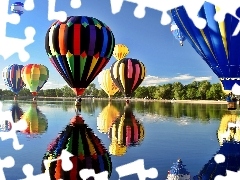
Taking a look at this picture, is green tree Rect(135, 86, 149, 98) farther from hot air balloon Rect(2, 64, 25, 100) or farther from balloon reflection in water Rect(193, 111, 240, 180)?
balloon reflection in water Rect(193, 111, 240, 180)

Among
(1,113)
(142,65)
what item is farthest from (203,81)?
(1,113)

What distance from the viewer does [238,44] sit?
16.4m

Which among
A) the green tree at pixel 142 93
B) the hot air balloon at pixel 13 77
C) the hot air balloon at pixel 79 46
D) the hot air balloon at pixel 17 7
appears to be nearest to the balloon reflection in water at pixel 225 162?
the hot air balloon at pixel 79 46

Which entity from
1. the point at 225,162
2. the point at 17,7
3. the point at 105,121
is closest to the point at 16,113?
the point at 105,121

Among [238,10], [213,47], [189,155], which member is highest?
[238,10]

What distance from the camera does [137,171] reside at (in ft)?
31.5

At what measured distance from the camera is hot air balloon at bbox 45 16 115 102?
26266 mm

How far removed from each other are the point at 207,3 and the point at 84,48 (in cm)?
1167

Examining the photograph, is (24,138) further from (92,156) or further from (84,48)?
(84,48)

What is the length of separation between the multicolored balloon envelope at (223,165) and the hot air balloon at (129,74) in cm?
2946

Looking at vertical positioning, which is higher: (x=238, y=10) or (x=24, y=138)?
(x=238, y=10)

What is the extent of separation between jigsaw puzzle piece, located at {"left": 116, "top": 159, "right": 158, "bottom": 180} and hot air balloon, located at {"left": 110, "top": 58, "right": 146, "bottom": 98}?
1259 inches

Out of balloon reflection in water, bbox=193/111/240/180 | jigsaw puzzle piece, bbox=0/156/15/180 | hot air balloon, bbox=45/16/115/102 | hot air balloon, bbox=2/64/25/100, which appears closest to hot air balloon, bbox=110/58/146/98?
hot air balloon, bbox=45/16/115/102

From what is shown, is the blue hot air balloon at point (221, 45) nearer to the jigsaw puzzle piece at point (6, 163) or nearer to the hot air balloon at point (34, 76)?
the jigsaw puzzle piece at point (6, 163)
